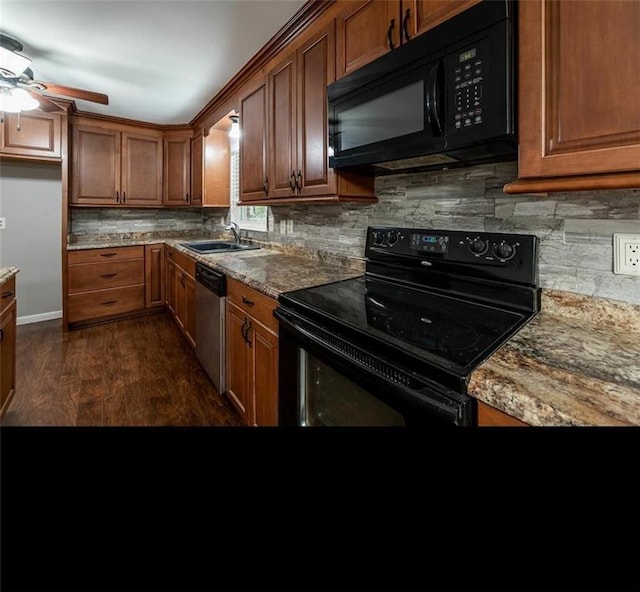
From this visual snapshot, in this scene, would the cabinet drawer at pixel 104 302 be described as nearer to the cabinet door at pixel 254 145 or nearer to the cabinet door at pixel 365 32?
the cabinet door at pixel 254 145

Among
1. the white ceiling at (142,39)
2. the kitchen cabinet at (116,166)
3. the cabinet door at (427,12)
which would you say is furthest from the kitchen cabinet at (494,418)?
the kitchen cabinet at (116,166)

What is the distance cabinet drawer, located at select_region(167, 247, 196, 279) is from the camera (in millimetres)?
2752

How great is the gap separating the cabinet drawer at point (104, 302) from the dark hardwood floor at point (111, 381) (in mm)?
173

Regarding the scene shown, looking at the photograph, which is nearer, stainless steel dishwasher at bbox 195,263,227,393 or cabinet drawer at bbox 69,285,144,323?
stainless steel dishwasher at bbox 195,263,227,393

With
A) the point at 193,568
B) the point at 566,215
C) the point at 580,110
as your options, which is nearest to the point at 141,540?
the point at 193,568

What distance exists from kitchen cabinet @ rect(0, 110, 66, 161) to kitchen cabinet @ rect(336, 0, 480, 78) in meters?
3.22

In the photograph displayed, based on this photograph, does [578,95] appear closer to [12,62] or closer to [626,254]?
[626,254]

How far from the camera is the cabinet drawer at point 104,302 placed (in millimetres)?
3543

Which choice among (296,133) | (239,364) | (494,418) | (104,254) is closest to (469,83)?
(494,418)

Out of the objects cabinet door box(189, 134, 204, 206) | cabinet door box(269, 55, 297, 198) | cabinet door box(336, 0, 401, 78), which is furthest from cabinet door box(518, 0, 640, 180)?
cabinet door box(189, 134, 204, 206)

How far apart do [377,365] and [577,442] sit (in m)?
0.49

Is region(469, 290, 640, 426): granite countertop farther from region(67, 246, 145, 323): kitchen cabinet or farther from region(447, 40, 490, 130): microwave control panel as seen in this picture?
region(67, 246, 145, 323): kitchen cabinet

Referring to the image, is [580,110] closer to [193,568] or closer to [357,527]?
[357,527]

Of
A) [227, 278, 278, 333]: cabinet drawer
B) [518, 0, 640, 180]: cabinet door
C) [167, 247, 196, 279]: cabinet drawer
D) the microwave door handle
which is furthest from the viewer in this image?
[167, 247, 196, 279]: cabinet drawer
